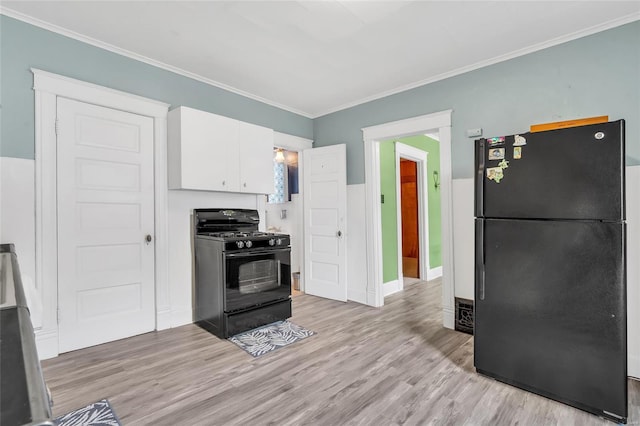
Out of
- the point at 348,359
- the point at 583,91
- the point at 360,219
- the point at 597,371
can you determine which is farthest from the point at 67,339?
the point at 583,91

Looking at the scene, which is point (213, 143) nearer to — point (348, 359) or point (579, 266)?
point (348, 359)

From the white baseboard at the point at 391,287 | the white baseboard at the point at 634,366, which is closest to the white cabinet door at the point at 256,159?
the white baseboard at the point at 391,287

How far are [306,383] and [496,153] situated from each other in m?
2.10

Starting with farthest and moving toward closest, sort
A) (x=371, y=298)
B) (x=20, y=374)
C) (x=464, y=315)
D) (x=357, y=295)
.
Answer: (x=357, y=295), (x=371, y=298), (x=464, y=315), (x=20, y=374)

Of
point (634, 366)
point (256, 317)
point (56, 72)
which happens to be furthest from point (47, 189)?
point (634, 366)

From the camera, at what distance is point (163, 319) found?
3.18 meters

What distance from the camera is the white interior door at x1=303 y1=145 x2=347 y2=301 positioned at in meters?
4.20

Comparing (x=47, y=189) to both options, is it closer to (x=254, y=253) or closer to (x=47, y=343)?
(x=47, y=343)

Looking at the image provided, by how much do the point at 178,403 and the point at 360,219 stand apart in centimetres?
282

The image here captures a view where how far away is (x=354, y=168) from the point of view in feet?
13.9

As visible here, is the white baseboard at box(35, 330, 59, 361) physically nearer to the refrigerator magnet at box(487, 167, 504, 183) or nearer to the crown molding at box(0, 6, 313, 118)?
the crown molding at box(0, 6, 313, 118)

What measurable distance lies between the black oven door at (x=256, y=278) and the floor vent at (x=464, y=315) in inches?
69.8

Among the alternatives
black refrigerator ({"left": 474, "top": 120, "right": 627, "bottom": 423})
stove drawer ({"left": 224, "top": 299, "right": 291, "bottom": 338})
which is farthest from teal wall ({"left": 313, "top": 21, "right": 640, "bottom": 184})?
stove drawer ({"left": 224, "top": 299, "right": 291, "bottom": 338})

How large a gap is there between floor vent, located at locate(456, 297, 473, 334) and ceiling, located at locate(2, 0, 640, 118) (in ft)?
7.80
